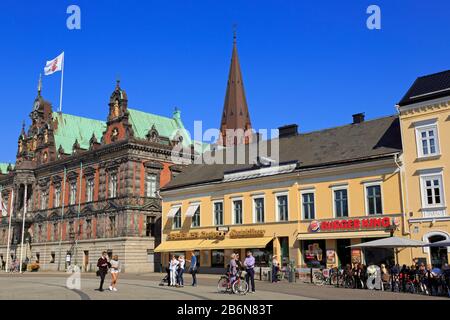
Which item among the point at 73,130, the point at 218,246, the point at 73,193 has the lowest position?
the point at 218,246

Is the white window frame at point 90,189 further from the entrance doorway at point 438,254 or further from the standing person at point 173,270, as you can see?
the entrance doorway at point 438,254

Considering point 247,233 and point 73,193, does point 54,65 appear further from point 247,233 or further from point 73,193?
point 247,233

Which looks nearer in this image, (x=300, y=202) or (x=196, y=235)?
(x=300, y=202)

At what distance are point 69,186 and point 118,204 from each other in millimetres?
11115

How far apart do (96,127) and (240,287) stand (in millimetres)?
54401

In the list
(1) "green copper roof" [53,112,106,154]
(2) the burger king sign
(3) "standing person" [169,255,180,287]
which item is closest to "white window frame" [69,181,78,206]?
(1) "green copper roof" [53,112,106,154]

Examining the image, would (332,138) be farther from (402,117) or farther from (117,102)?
(117,102)

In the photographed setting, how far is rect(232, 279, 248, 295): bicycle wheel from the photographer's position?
2222 cm

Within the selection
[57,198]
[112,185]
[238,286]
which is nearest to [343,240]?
[238,286]

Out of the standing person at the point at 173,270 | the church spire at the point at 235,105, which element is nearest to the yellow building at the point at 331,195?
the standing person at the point at 173,270

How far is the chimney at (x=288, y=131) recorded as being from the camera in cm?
4475

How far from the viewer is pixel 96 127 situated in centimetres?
7212

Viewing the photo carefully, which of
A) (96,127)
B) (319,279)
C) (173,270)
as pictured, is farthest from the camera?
(96,127)
